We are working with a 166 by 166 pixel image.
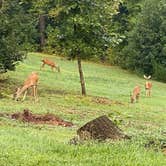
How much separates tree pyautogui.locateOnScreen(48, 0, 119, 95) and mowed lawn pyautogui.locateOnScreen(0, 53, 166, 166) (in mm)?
2375

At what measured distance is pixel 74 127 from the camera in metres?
15.6

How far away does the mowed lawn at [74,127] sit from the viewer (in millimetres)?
9055

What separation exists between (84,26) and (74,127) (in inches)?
393

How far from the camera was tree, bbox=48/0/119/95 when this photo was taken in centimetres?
2462

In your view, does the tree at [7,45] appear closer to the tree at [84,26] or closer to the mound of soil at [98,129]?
the tree at [84,26]

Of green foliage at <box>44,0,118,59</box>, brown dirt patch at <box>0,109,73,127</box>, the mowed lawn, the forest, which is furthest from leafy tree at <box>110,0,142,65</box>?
brown dirt patch at <box>0,109,73,127</box>

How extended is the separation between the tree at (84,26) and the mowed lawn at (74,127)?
93.5 inches

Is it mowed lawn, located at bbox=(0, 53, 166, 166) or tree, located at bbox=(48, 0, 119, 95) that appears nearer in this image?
mowed lawn, located at bbox=(0, 53, 166, 166)

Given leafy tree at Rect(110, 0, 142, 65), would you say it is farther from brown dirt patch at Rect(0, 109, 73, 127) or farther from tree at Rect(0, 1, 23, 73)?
brown dirt patch at Rect(0, 109, 73, 127)

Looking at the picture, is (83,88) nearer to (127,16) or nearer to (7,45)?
(7,45)

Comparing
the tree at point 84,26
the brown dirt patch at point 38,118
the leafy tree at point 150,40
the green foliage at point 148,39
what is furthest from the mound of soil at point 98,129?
the green foliage at point 148,39

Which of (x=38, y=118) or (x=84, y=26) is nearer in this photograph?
(x=38, y=118)

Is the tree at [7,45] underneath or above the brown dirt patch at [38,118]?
above

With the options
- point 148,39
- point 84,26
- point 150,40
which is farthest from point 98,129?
point 148,39
